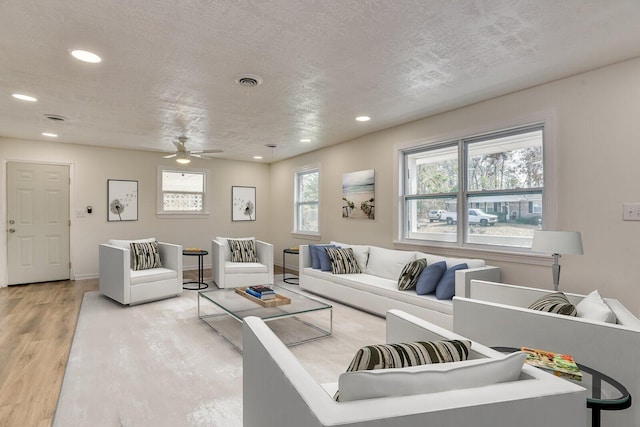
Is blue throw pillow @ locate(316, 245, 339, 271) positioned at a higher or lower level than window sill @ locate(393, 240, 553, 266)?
lower

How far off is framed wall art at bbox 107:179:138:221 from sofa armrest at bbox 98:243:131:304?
5.63 feet

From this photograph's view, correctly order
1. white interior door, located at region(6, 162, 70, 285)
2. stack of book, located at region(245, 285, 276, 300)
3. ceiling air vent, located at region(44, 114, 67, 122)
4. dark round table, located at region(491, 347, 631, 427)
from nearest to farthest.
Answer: dark round table, located at region(491, 347, 631, 427), stack of book, located at region(245, 285, 276, 300), ceiling air vent, located at region(44, 114, 67, 122), white interior door, located at region(6, 162, 70, 285)

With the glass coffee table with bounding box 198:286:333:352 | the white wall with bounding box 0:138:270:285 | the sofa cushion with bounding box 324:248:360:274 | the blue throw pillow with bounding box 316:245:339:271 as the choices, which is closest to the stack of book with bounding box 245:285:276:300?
the glass coffee table with bounding box 198:286:333:352

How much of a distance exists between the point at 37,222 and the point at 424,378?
689cm

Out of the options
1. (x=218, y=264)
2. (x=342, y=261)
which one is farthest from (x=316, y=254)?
(x=218, y=264)

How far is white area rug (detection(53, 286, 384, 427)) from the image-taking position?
214 cm

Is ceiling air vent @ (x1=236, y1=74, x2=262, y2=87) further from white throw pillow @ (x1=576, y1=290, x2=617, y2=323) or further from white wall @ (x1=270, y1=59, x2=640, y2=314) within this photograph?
white throw pillow @ (x1=576, y1=290, x2=617, y2=323)

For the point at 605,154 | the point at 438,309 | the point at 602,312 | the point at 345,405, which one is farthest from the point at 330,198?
the point at 345,405

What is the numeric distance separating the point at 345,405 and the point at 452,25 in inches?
89.5

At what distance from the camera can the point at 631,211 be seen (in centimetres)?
281

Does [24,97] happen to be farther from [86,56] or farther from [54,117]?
[86,56]

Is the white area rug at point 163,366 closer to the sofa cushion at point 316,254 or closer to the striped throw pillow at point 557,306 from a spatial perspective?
the sofa cushion at point 316,254

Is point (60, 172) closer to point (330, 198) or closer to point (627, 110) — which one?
point (330, 198)

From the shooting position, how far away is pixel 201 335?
3.46 m
